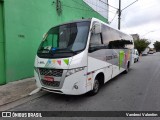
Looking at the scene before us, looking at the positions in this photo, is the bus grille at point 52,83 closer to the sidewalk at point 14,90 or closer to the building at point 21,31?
the sidewalk at point 14,90

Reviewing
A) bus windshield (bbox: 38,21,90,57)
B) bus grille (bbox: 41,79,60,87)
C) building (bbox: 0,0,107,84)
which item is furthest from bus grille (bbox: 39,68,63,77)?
building (bbox: 0,0,107,84)

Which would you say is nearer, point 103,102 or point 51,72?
point 51,72

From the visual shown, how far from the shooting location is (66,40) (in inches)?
193

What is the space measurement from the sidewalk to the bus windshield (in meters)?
1.67

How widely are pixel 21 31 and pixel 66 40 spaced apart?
3464mm

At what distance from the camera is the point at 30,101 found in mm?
4977

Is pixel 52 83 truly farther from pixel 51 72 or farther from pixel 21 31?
pixel 21 31

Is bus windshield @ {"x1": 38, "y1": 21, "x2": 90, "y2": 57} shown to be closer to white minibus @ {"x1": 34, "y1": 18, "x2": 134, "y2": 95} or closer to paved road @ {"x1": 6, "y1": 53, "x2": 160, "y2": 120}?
white minibus @ {"x1": 34, "y1": 18, "x2": 134, "y2": 95}

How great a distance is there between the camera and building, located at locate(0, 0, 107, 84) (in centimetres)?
653

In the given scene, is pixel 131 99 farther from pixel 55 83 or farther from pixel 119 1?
pixel 119 1

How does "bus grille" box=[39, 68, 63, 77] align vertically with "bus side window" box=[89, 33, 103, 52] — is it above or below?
below

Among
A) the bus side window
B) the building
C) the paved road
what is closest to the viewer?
the paved road

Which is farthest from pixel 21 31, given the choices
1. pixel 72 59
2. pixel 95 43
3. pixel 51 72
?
pixel 72 59

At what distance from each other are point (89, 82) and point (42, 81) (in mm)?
1525
